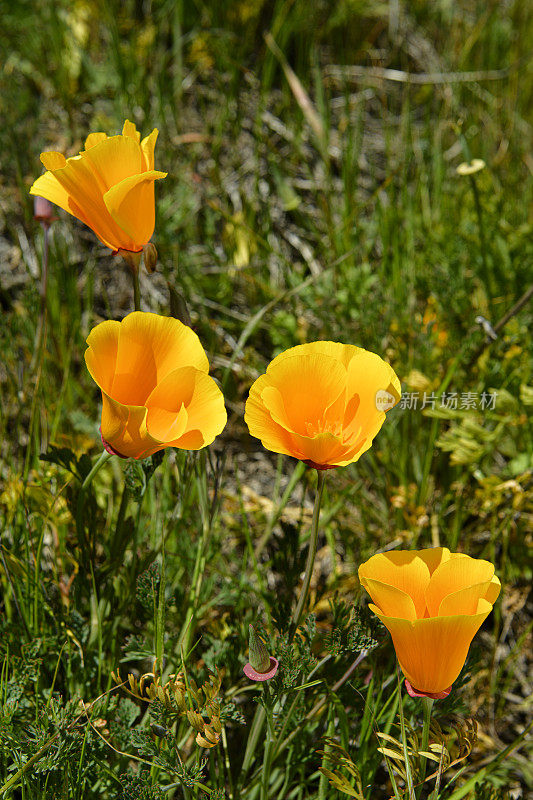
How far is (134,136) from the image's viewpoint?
1.13 m

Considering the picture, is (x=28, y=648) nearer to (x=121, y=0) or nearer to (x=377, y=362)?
(x=377, y=362)

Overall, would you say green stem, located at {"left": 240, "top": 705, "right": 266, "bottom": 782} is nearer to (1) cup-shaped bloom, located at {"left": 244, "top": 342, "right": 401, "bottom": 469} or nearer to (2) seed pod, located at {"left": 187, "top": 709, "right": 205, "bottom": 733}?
(2) seed pod, located at {"left": 187, "top": 709, "right": 205, "bottom": 733}

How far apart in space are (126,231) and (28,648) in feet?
2.47

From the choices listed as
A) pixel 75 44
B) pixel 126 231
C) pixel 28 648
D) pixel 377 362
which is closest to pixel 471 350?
pixel 377 362

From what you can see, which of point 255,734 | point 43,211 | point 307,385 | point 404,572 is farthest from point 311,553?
point 43,211

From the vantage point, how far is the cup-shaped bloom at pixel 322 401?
99cm

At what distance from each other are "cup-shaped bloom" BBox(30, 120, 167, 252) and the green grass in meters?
0.11

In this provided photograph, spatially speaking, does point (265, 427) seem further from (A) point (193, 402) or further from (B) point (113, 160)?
(B) point (113, 160)

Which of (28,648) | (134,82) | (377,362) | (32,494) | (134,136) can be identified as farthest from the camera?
(134,82)

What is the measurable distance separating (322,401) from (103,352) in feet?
1.11

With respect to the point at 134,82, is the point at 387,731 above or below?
below

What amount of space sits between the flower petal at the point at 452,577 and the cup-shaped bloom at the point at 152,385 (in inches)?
14.7

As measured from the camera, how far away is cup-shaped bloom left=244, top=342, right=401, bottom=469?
0.99 metres

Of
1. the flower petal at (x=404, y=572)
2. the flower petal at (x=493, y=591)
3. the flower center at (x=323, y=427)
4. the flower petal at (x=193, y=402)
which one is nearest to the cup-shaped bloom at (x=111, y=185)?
the flower petal at (x=193, y=402)
